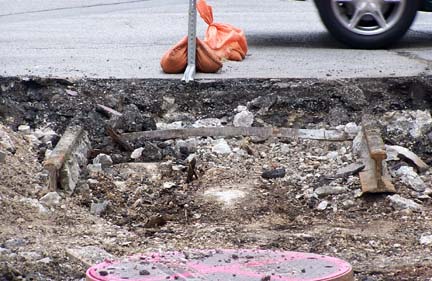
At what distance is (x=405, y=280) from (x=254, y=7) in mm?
9632

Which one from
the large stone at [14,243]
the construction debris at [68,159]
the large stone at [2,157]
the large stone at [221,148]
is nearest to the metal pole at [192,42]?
the large stone at [221,148]

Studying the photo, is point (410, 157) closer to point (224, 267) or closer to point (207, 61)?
point (207, 61)

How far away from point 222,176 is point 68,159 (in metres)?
1.00

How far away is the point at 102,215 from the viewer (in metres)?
5.86

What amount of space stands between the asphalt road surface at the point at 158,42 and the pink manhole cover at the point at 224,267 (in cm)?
377

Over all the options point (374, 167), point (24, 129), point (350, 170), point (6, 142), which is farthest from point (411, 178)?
point (24, 129)

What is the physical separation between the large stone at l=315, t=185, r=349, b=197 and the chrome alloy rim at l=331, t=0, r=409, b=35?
351 cm

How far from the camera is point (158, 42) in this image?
10.5m

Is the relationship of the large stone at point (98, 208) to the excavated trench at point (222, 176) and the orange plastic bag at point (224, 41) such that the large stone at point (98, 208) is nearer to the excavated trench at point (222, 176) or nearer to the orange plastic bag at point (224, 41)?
the excavated trench at point (222, 176)

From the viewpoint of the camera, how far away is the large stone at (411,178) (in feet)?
20.2

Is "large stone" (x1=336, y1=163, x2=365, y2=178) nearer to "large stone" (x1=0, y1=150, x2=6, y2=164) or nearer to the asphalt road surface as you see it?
the asphalt road surface

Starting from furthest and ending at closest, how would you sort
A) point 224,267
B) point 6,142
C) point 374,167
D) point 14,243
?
1. point 6,142
2. point 374,167
3. point 14,243
4. point 224,267

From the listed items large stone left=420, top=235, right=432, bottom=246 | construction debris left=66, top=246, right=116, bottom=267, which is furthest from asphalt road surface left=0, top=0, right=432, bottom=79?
construction debris left=66, top=246, right=116, bottom=267

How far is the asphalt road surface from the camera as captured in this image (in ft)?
28.0
